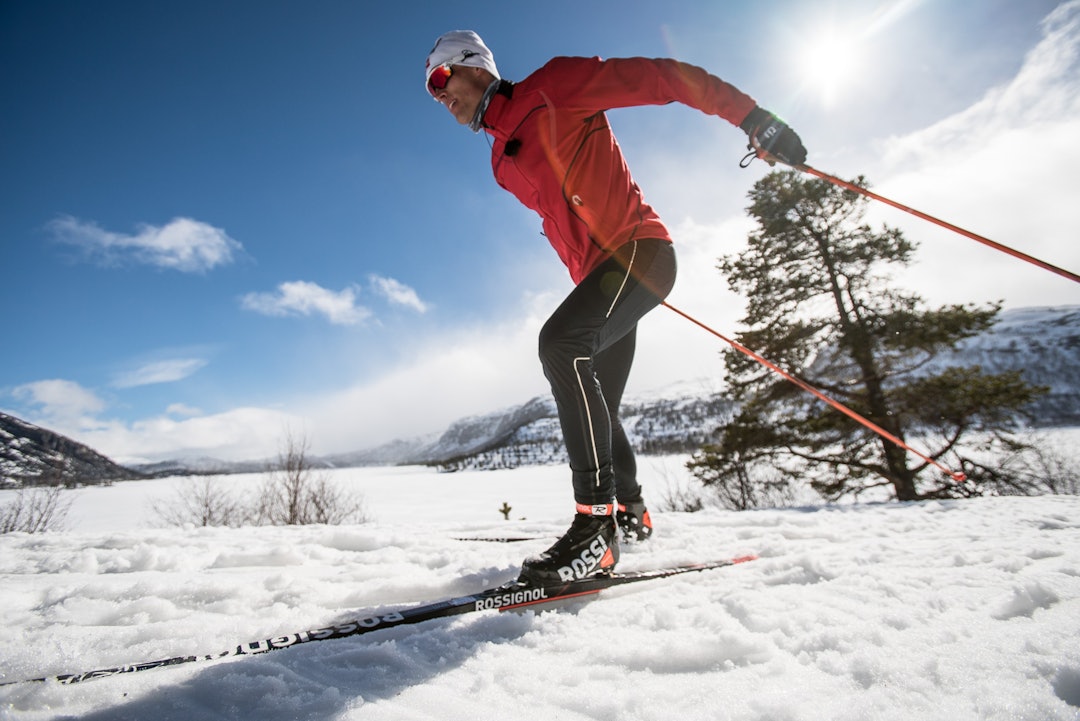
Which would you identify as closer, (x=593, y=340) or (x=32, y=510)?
(x=593, y=340)

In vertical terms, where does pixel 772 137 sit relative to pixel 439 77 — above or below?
below

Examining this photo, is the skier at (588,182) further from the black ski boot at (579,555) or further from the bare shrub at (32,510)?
the bare shrub at (32,510)

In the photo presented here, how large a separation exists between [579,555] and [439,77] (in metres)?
2.11

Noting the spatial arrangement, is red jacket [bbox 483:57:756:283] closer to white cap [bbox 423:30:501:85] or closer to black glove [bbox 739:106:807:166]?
black glove [bbox 739:106:807:166]

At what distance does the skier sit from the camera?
1.70m

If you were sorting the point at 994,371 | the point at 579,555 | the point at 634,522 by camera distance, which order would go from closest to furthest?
the point at 579,555 → the point at 634,522 → the point at 994,371

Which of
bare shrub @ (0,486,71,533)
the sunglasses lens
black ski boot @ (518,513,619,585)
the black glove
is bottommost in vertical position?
black ski boot @ (518,513,619,585)

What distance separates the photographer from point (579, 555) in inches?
62.8

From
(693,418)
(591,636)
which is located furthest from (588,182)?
(693,418)

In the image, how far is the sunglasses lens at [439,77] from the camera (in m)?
2.02

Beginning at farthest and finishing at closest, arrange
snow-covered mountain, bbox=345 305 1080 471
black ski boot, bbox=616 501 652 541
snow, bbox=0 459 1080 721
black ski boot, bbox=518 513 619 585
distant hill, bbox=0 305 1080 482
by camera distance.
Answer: snow-covered mountain, bbox=345 305 1080 471, distant hill, bbox=0 305 1080 482, black ski boot, bbox=616 501 652 541, black ski boot, bbox=518 513 619 585, snow, bbox=0 459 1080 721

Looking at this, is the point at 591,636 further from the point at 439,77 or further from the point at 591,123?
the point at 439,77

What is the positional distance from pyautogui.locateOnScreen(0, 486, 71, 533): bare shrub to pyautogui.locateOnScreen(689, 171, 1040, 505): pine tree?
1588 cm

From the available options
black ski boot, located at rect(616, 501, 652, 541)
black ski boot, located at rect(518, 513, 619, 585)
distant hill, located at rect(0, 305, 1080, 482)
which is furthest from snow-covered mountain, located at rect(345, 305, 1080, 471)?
black ski boot, located at rect(518, 513, 619, 585)
